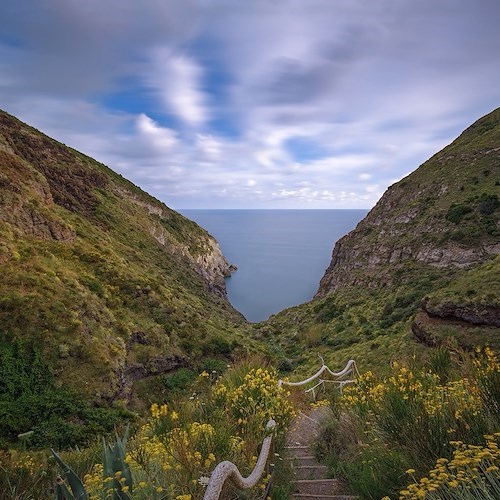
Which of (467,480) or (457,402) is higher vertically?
(467,480)

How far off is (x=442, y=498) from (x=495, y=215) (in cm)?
4566

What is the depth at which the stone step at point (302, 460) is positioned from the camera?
547cm

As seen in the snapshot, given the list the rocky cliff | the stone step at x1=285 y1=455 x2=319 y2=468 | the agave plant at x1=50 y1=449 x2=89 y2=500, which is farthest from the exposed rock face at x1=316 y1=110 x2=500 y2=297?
the agave plant at x1=50 y1=449 x2=89 y2=500

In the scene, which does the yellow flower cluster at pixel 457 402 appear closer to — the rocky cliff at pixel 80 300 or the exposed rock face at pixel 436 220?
the rocky cliff at pixel 80 300

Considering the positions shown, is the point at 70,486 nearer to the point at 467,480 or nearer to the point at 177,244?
the point at 467,480

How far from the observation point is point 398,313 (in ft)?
122

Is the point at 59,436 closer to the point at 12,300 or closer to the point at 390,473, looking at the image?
the point at 12,300

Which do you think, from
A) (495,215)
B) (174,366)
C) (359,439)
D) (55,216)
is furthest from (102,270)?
(495,215)

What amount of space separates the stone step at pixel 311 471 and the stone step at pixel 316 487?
217mm

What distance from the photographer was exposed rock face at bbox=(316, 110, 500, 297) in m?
40.6

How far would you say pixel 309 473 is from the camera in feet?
17.8

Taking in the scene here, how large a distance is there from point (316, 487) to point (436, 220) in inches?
1848

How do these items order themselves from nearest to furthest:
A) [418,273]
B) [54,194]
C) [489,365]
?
[489,365], [54,194], [418,273]

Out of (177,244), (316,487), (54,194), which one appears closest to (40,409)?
(316,487)
